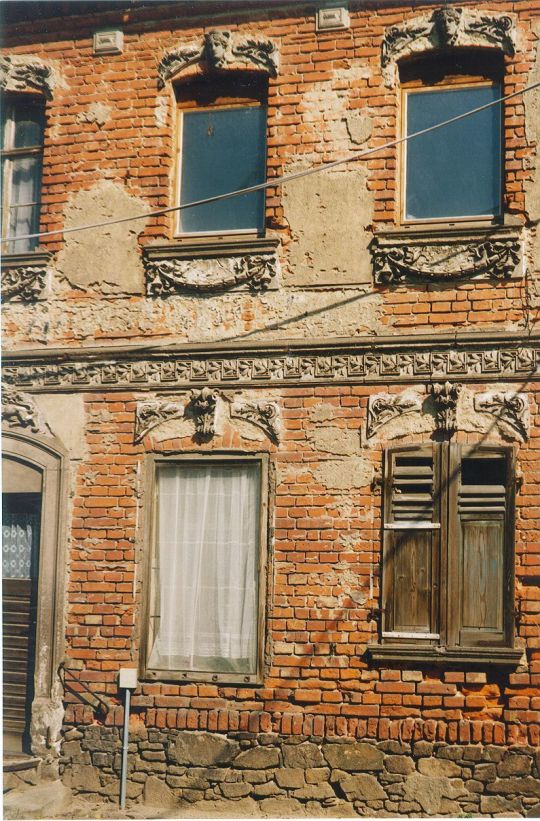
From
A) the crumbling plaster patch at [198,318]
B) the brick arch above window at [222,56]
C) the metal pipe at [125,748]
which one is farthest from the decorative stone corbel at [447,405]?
the metal pipe at [125,748]

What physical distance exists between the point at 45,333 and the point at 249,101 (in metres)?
2.86

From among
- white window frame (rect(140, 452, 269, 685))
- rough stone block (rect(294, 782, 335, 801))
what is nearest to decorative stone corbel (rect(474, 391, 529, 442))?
white window frame (rect(140, 452, 269, 685))

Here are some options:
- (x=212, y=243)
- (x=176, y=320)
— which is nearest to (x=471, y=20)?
(x=212, y=243)

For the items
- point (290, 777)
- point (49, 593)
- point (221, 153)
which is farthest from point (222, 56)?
point (290, 777)

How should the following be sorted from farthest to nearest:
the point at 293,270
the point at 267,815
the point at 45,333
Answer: the point at 45,333 < the point at 293,270 < the point at 267,815

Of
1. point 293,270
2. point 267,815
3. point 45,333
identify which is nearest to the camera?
point 267,815

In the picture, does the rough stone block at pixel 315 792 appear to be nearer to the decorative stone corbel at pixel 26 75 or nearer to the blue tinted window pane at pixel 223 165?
the blue tinted window pane at pixel 223 165

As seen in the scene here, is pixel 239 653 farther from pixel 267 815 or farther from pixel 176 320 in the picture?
pixel 176 320

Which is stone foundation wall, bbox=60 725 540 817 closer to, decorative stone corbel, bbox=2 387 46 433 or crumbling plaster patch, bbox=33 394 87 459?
crumbling plaster patch, bbox=33 394 87 459

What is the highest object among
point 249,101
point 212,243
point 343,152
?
point 249,101

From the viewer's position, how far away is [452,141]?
901 cm

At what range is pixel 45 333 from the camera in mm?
9688

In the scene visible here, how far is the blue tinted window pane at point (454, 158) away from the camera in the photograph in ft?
29.1

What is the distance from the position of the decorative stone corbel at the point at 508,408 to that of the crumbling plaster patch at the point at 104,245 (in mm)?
3245
